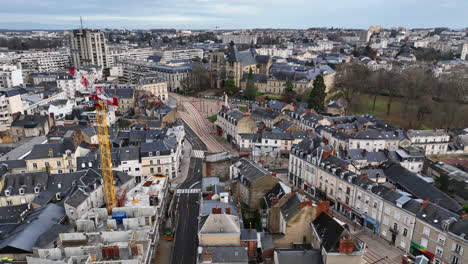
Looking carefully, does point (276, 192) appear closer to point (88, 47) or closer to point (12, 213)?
point (12, 213)

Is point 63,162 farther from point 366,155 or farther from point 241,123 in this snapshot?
Result: point 366,155

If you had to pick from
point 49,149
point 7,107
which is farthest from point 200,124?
point 7,107

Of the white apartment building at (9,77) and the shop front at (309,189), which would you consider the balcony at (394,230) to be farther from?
the white apartment building at (9,77)

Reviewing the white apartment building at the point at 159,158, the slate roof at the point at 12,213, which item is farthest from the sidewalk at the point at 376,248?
the slate roof at the point at 12,213

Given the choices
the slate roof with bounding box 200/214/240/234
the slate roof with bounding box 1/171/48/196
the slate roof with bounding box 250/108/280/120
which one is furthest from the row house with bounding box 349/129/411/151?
the slate roof with bounding box 1/171/48/196

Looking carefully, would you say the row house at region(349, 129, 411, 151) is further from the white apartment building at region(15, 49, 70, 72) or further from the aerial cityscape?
the white apartment building at region(15, 49, 70, 72)

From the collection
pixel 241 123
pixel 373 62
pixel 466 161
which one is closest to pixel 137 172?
pixel 241 123
